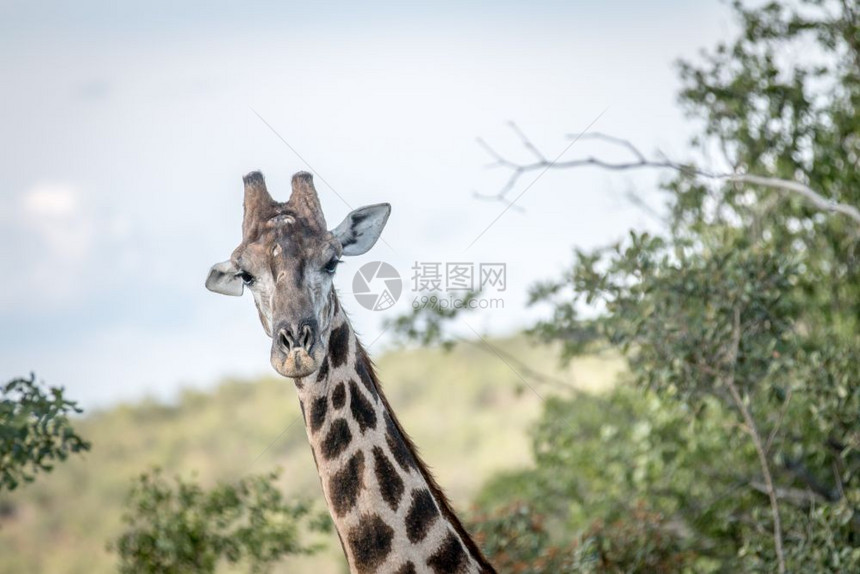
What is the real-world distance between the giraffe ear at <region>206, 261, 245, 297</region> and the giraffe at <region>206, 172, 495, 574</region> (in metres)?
0.28

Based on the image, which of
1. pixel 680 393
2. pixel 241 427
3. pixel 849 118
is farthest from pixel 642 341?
pixel 241 427

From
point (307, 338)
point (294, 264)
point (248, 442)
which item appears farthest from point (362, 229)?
point (248, 442)

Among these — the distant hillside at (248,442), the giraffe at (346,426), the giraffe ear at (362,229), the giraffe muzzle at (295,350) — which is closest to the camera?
the giraffe muzzle at (295,350)

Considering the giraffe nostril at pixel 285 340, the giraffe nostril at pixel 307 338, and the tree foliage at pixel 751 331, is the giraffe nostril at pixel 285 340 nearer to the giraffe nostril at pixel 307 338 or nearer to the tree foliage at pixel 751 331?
the giraffe nostril at pixel 307 338

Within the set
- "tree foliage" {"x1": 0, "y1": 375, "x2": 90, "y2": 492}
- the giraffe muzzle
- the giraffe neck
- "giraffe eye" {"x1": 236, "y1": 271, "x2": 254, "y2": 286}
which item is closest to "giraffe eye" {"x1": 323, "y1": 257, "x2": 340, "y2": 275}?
the giraffe neck

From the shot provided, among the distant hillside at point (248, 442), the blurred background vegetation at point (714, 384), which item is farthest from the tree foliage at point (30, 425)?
the distant hillside at point (248, 442)

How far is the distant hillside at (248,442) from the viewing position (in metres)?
30.2

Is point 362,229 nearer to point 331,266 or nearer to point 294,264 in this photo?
point 331,266

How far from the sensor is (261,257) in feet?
19.1

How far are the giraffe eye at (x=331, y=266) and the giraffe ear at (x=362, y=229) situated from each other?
1.10 feet

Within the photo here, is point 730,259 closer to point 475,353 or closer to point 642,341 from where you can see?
point 642,341

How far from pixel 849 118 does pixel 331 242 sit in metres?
7.09

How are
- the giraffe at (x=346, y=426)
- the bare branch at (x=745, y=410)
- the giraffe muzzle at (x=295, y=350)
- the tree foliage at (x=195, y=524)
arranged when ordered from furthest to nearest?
the tree foliage at (x=195, y=524), the bare branch at (x=745, y=410), the giraffe at (x=346, y=426), the giraffe muzzle at (x=295, y=350)

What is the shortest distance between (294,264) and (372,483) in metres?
1.22
